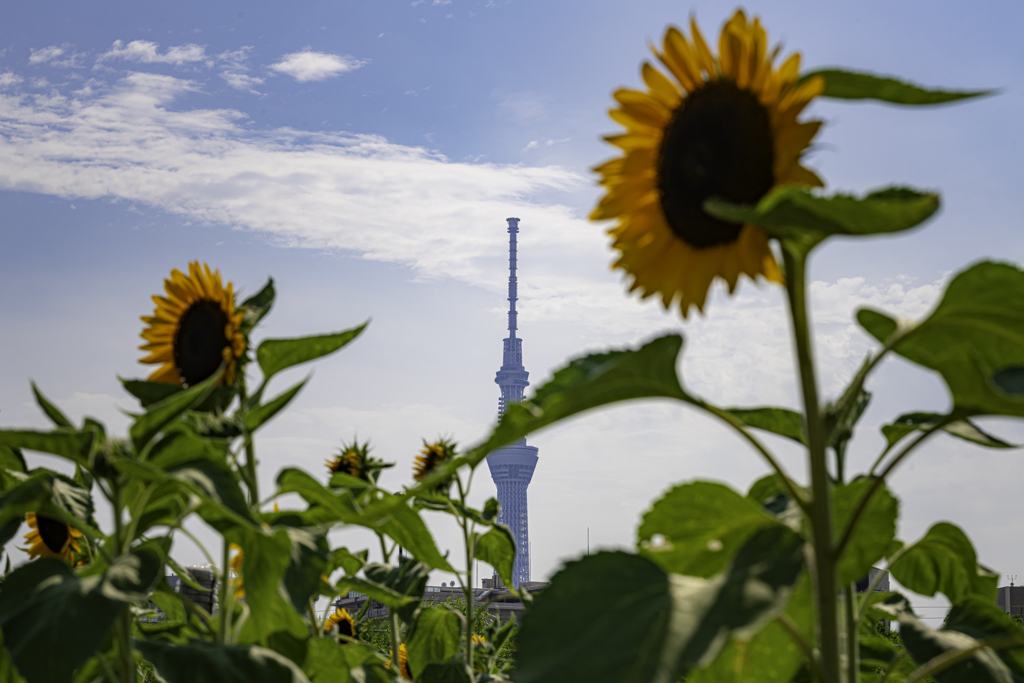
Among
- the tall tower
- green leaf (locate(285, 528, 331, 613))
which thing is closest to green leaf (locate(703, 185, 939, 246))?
green leaf (locate(285, 528, 331, 613))

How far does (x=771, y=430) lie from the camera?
126 centimetres

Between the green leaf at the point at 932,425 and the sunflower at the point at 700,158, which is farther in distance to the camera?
the green leaf at the point at 932,425

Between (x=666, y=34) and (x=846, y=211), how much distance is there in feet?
1.26

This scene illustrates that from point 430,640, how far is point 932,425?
7.05 ft

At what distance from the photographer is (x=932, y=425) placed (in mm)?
1087

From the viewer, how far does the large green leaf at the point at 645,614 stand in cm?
67

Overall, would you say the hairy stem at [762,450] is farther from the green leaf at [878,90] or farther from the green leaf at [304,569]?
the green leaf at [304,569]

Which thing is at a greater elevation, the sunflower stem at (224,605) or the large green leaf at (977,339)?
the large green leaf at (977,339)

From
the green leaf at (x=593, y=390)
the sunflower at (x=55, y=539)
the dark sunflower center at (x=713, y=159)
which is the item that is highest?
the dark sunflower center at (x=713, y=159)

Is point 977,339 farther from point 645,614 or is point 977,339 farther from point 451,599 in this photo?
point 451,599

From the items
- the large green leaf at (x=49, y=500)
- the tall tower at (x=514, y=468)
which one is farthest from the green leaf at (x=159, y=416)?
the tall tower at (x=514, y=468)

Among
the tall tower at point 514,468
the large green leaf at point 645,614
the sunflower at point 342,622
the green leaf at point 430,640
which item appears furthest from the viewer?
the tall tower at point 514,468

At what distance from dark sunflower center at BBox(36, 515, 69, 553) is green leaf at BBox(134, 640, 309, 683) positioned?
3.84 feet

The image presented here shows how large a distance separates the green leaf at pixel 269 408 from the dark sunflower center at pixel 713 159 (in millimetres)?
851
